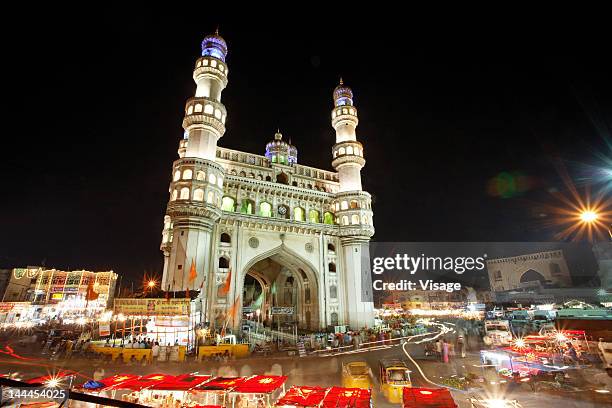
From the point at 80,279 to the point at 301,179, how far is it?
75.4 m

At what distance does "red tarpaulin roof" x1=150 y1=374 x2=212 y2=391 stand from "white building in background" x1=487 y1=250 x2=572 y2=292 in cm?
6694

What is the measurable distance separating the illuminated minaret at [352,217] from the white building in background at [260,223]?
123 mm

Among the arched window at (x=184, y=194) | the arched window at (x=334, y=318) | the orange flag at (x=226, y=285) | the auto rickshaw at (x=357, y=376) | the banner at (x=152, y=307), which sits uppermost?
the arched window at (x=184, y=194)

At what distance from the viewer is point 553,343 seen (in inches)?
762

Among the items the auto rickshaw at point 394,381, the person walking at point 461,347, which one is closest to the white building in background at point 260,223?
the person walking at point 461,347

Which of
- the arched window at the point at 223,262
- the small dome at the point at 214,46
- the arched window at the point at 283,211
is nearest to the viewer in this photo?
the arched window at the point at 223,262

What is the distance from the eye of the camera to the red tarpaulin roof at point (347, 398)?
26.3 ft

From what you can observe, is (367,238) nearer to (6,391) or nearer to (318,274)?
(318,274)

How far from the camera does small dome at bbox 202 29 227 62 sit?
40.2m

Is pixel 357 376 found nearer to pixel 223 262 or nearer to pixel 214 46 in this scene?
pixel 223 262

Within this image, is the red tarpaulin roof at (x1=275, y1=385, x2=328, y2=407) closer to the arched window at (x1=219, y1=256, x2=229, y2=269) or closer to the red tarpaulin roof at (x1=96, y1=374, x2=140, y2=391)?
the red tarpaulin roof at (x1=96, y1=374, x2=140, y2=391)

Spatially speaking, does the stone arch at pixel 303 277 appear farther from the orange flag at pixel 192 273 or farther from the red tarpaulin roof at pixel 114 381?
the red tarpaulin roof at pixel 114 381

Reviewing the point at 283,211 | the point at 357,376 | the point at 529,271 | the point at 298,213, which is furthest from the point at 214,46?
the point at 529,271

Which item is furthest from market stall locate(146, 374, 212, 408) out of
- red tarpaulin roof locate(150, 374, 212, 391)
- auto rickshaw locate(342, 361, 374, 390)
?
auto rickshaw locate(342, 361, 374, 390)
